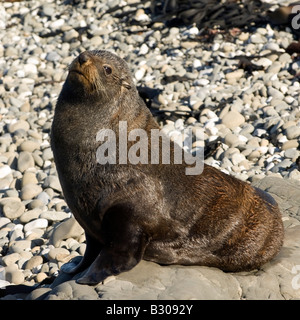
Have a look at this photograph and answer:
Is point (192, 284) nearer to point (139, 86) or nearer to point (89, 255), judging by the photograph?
point (89, 255)

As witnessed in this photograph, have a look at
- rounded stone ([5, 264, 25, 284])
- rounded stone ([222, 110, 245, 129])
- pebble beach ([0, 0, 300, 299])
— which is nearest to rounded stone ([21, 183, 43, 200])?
pebble beach ([0, 0, 300, 299])

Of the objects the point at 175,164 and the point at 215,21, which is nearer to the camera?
the point at 175,164

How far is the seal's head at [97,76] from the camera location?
6703 mm

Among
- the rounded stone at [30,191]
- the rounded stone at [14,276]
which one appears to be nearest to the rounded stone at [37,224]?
the rounded stone at [30,191]

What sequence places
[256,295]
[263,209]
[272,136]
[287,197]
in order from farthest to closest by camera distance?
[272,136] < [287,197] < [263,209] < [256,295]

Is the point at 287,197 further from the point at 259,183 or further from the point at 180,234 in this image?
the point at 180,234

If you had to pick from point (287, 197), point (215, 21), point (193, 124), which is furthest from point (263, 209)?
point (215, 21)

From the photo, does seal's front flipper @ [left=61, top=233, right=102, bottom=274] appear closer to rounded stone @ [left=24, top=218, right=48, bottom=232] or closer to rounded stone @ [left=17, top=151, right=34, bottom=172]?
rounded stone @ [left=24, top=218, right=48, bottom=232]

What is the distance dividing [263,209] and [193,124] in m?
5.10

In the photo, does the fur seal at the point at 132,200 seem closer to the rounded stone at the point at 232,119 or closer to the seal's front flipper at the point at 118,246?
the seal's front flipper at the point at 118,246

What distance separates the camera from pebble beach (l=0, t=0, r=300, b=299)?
9.30m
